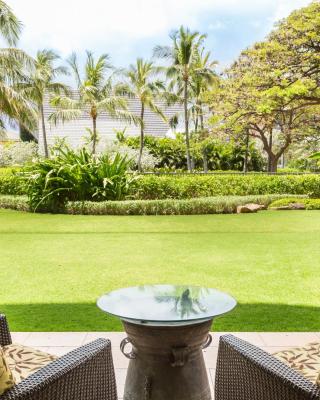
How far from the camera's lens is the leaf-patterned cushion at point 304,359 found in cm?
212

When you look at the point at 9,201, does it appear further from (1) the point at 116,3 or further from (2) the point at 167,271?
(2) the point at 167,271

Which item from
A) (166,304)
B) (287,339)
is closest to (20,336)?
(166,304)

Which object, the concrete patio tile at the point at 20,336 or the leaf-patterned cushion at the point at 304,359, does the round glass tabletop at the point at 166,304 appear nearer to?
the leaf-patterned cushion at the point at 304,359

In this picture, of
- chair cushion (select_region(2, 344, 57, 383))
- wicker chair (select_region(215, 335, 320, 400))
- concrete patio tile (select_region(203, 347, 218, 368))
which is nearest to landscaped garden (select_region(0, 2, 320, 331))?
concrete patio tile (select_region(203, 347, 218, 368))

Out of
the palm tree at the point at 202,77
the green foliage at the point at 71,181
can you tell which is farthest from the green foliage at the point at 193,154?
the green foliage at the point at 71,181

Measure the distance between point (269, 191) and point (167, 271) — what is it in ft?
36.6

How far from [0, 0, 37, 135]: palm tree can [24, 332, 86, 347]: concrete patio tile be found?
15139mm

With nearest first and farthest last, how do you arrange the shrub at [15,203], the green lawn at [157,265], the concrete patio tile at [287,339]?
the concrete patio tile at [287,339], the green lawn at [157,265], the shrub at [15,203]

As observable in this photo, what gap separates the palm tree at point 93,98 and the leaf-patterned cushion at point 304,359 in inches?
843

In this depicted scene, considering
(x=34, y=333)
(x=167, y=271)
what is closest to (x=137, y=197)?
(x=167, y=271)

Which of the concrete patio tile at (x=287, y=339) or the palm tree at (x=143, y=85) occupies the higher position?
the palm tree at (x=143, y=85)

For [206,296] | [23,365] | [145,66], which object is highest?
[145,66]

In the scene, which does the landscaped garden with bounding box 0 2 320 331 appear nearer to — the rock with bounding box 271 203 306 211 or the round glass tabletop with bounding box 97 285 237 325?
the rock with bounding box 271 203 306 211

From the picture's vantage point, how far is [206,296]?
2.56 metres
